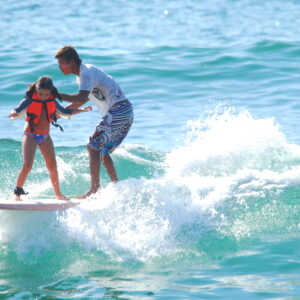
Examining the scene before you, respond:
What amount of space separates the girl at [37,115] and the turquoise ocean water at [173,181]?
1.90ft

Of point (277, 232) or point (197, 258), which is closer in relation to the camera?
point (197, 258)

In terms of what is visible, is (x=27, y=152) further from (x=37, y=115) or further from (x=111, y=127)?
(x=111, y=127)

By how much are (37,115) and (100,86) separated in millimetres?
831

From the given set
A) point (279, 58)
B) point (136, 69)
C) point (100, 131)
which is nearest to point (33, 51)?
point (136, 69)

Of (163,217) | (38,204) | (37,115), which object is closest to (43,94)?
(37,115)

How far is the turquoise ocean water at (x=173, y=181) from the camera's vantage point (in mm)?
7488

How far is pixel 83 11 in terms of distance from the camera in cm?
2812

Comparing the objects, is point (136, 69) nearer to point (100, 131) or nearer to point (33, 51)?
point (33, 51)

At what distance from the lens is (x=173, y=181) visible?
8844mm

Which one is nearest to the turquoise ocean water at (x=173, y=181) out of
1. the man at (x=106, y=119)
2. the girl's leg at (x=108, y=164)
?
the girl's leg at (x=108, y=164)

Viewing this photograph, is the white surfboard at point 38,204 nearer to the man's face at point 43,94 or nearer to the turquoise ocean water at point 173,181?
the turquoise ocean water at point 173,181

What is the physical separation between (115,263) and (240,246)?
1.46m

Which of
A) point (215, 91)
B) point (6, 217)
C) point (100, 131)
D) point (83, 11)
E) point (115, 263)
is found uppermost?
point (83, 11)

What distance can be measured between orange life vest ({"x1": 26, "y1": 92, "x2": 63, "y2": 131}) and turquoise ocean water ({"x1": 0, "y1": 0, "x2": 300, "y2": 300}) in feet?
3.40
